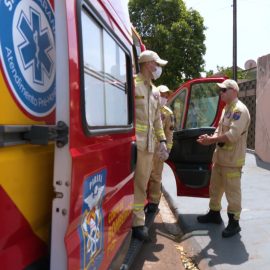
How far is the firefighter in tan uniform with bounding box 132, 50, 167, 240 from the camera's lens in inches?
172

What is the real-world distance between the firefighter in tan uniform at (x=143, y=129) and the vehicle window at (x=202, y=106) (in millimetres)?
1371

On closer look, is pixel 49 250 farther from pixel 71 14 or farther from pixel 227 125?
pixel 227 125

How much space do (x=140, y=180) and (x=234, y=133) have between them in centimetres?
121

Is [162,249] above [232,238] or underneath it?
underneath

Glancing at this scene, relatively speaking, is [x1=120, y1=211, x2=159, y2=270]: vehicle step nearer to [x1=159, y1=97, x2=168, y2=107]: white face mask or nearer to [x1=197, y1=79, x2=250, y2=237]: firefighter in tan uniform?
Result: [x1=197, y1=79, x2=250, y2=237]: firefighter in tan uniform

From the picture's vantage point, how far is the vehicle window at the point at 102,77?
238cm

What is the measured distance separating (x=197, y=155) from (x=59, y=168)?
409cm

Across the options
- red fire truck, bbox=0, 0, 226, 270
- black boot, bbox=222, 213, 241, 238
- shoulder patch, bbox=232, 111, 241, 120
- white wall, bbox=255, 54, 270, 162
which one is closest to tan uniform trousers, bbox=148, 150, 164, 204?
black boot, bbox=222, 213, 241, 238

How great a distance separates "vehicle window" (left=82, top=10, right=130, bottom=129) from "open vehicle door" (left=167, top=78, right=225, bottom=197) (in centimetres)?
232

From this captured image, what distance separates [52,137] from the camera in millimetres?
1896

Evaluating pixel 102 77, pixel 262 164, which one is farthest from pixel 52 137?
pixel 262 164

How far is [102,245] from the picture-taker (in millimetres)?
2648

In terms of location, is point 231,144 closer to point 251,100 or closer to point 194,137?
point 194,137

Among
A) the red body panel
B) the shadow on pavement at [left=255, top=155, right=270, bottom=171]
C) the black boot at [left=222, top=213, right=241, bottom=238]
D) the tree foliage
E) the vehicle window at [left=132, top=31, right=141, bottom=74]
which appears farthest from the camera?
the tree foliage
